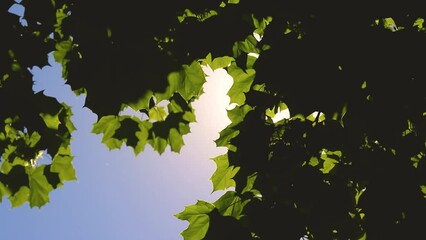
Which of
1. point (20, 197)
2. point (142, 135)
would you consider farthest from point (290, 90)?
point (20, 197)

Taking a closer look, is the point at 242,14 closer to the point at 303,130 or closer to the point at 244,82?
the point at 244,82

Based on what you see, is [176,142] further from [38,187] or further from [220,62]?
[38,187]

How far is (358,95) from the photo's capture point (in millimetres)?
2561

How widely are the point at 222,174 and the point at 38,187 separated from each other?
2.17 m

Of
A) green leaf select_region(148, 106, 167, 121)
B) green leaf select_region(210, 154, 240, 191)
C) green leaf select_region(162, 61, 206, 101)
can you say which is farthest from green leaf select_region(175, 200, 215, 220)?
green leaf select_region(148, 106, 167, 121)

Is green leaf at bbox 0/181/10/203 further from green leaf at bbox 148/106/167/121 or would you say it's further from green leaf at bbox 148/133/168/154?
green leaf at bbox 148/106/167/121

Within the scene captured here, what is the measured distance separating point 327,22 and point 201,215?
1.94 metres

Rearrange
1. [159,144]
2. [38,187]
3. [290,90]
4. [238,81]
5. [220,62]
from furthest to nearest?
[159,144] → [38,187] → [220,62] → [238,81] → [290,90]

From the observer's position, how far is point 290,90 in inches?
93.7

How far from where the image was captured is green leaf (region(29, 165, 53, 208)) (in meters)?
4.13

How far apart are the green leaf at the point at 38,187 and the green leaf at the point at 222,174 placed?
6.51 feet

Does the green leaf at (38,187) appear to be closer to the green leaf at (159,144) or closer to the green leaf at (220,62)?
the green leaf at (159,144)

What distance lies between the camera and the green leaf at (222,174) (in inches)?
146

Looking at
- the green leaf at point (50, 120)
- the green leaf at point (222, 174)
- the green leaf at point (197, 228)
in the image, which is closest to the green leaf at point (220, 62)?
the green leaf at point (222, 174)
